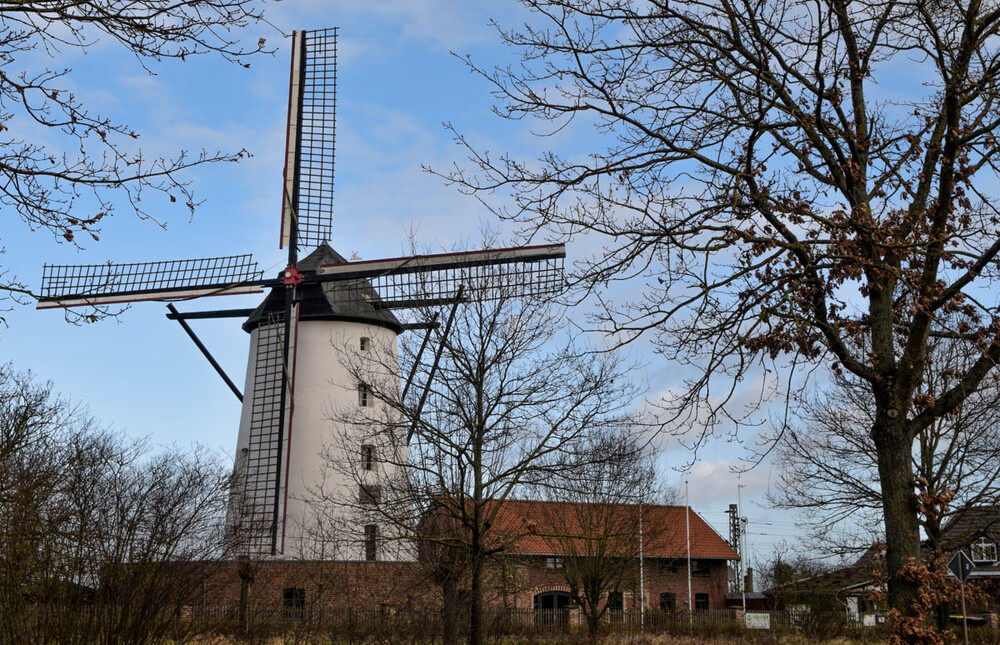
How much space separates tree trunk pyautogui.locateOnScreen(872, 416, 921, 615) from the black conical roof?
21865mm

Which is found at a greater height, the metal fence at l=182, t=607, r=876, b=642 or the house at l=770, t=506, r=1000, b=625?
the house at l=770, t=506, r=1000, b=625

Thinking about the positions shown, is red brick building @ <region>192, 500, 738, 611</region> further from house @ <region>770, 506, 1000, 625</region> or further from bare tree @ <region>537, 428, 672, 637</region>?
house @ <region>770, 506, 1000, 625</region>

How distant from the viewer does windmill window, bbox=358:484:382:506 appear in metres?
17.2

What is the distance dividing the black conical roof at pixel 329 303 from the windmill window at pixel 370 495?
10029mm

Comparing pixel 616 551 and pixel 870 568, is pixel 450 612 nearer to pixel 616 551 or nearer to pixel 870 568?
pixel 616 551

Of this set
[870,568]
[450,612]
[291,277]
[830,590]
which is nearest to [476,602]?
[450,612]

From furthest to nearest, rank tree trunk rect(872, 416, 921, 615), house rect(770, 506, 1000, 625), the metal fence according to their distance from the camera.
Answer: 1. house rect(770, 506, 1000, 625)
2. the metal fence
3. tree trunk rect(872, 416, 921, 615)

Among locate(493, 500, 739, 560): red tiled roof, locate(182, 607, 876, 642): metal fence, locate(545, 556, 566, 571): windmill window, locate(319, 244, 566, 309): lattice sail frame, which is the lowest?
locate(182, 607, 876, 642): metal fence

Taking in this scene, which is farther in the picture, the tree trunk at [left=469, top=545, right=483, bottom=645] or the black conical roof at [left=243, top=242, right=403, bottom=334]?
the black conical roof at [left=243, top=242, right=403, bottom=334]

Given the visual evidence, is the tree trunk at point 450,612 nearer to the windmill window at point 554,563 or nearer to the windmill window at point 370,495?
the windmill window at point 370,495

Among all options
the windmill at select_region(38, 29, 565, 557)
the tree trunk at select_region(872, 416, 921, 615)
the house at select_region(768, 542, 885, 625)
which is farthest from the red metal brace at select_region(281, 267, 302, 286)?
the tree trunk at select_region(872, 416, 921, 615)

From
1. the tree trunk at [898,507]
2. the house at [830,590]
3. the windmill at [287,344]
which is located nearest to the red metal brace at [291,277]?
the windmill at [287,344]

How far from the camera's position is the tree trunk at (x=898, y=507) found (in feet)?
22.7

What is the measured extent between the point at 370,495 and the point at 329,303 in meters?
12.2
